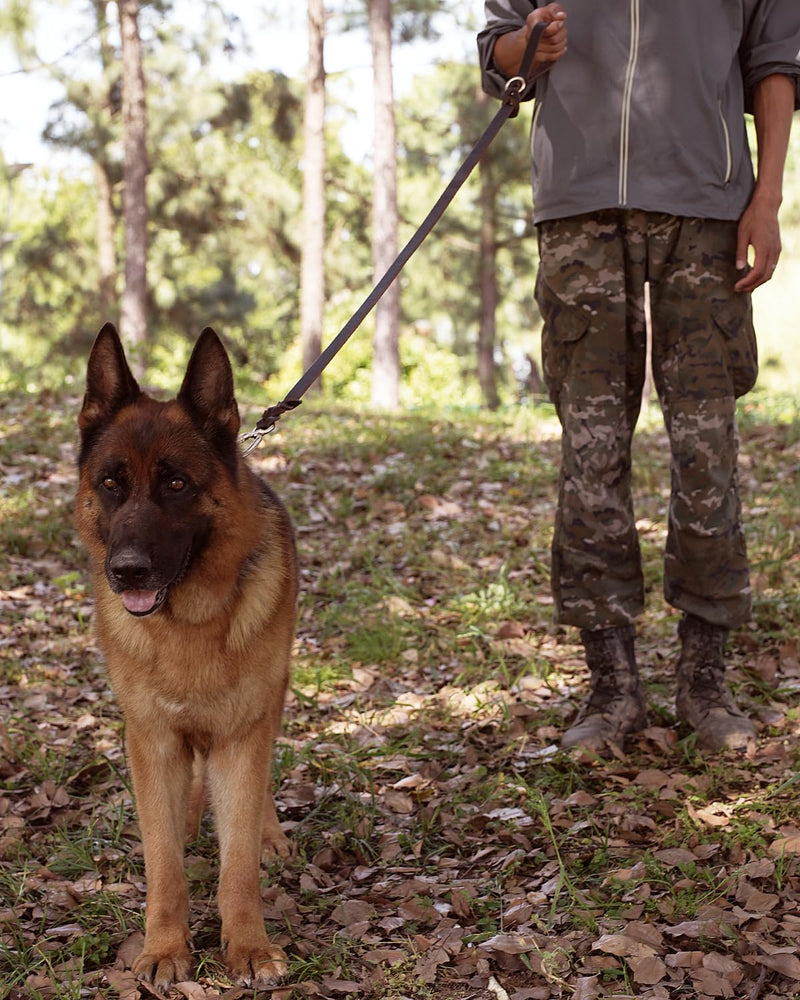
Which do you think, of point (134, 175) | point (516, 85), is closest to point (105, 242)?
point (134, 175)

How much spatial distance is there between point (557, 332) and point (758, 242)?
75 cm

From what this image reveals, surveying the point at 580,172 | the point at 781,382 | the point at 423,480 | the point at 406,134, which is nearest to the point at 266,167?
the point at 406,134

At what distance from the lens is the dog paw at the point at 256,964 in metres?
2.51

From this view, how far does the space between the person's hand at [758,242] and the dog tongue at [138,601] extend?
2278 millimetres

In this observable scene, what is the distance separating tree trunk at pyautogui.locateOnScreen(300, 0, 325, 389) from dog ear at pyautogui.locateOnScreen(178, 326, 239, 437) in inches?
505

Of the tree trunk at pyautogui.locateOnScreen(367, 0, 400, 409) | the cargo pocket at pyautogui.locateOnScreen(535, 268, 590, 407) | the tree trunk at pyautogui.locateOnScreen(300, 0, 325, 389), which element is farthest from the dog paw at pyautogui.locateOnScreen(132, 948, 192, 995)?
the tree trunk at pyautogui.locateOnScreen(300, 0, 325, 389)

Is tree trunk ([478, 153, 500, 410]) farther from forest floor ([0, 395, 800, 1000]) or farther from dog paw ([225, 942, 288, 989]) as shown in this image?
dog paw ([225, 942, 288, 989])

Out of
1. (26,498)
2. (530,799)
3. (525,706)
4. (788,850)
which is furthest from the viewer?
(26,498)

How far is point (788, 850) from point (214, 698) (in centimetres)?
170

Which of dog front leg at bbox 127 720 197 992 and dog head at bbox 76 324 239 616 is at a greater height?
dog head at bbox 76 324 239 616

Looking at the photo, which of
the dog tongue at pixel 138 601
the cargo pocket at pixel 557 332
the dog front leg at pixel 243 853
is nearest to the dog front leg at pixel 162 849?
the dog front leg at pixel 243 853

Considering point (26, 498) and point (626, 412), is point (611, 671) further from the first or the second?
point (26, 498)

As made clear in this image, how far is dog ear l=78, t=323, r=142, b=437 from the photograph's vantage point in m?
2.83

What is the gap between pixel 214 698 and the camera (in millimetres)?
2693
